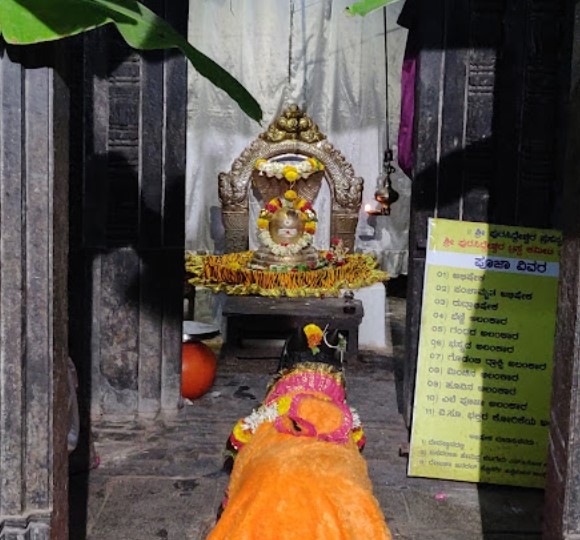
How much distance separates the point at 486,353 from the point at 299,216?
17.7 feet

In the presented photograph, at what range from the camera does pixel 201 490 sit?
5.04 metres

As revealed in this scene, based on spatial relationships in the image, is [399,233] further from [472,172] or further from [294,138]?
[472,172]

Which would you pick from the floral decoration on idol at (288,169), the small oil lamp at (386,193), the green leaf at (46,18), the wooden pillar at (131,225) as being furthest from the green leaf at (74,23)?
the small oil lamp at (386,193)

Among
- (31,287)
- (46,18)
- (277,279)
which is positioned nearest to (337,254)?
(277,279)

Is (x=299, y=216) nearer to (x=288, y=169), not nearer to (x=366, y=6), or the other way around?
(x=288, y=169)

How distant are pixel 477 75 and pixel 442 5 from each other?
57 cm

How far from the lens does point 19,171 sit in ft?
8.82

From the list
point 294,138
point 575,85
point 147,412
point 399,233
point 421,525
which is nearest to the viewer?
point 575,85

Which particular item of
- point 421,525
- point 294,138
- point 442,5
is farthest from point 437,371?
point 294,138

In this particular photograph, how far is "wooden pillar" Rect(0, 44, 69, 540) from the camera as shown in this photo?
8.80 ft

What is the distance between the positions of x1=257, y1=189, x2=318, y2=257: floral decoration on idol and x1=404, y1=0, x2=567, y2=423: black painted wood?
155 inches

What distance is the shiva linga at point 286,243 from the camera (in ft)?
32.2

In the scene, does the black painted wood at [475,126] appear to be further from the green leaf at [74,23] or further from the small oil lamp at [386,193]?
the small oil lamp at [386,193]

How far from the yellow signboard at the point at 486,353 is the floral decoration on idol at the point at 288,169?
6745 mm
